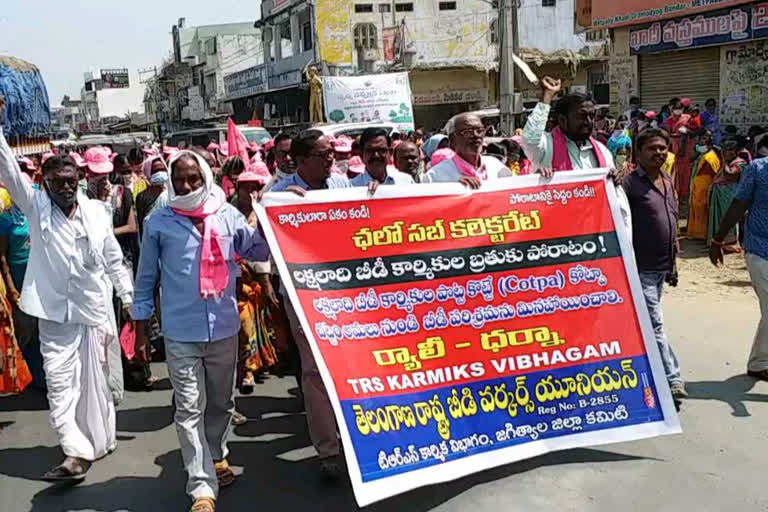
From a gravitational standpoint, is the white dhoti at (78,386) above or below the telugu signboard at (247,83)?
below

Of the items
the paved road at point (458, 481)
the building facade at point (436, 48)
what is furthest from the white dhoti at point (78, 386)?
the building facade at point (436, 48)

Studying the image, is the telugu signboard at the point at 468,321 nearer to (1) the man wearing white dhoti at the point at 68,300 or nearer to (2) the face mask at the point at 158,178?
(1) the man wearing white dhoti at the point at 68,300

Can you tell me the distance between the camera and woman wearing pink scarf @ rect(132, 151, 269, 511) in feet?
12.5

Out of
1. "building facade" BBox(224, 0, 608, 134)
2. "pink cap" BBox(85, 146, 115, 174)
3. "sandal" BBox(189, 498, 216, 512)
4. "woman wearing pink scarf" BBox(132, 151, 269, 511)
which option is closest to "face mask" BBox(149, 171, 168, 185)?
"pink cap" BBox(85, 146, 115, 174)

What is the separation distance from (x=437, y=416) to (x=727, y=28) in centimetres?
1323

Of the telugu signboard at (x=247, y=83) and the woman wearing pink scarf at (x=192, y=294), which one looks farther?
the telugu signboard at (x=247, y=83)

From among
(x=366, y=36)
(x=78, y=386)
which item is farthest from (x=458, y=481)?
(x=366, y=36)

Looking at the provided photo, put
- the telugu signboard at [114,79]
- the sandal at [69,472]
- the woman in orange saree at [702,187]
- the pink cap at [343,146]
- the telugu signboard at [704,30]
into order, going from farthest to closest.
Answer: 1. the telugu signboard at [114,79]
2. the telugu signboard at [704,30]
3. the woman in orange saree at [702,187]
4. the pink cap at [343,146]
5. the sandal at [69,472]

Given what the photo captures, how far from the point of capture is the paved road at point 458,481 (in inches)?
152

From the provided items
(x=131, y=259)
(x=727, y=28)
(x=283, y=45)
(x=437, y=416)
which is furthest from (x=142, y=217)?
(x=283, y=45)

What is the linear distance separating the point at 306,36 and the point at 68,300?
33049 mm

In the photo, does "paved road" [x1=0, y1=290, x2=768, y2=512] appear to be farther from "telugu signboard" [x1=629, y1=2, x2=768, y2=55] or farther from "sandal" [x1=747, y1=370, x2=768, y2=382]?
"telugu signboard" [x1=629, y1=2, x2=768, y2=55]

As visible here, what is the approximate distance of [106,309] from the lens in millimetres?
4656

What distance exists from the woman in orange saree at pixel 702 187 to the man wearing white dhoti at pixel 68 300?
28.0ft
